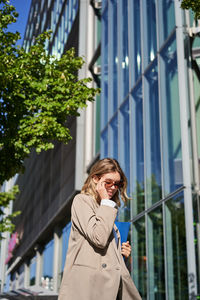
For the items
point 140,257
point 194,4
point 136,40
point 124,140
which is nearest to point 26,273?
point 124,140

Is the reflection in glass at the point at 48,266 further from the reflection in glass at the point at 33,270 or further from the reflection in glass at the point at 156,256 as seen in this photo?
the reflection in glass at the point at 156,256

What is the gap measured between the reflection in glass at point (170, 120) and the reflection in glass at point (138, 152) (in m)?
1.77

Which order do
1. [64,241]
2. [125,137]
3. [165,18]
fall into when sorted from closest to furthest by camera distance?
[165,18], [125,137], [64,241]

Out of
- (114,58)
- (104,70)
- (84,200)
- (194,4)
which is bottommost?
(84,200)

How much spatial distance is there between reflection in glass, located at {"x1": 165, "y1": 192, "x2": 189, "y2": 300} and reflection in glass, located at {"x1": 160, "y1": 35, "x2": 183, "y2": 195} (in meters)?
0.45

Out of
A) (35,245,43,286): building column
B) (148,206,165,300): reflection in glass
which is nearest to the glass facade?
(35,245,43,286): building column

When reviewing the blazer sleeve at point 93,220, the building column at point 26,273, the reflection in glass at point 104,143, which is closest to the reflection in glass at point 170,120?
the reflection in glass at point 104,143

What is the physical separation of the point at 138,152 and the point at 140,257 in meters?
2.88

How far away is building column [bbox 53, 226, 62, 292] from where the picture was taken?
25.0m

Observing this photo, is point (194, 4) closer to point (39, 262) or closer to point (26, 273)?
point (39, 262)

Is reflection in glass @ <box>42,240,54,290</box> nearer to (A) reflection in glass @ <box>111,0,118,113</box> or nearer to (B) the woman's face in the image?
(A) reflection in glass @ <box>111,0,118,113</box>

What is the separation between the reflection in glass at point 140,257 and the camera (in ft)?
36.5

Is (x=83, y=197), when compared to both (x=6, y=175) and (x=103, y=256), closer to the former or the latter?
(x=103, y=256)

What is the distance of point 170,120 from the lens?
10.3 meters
